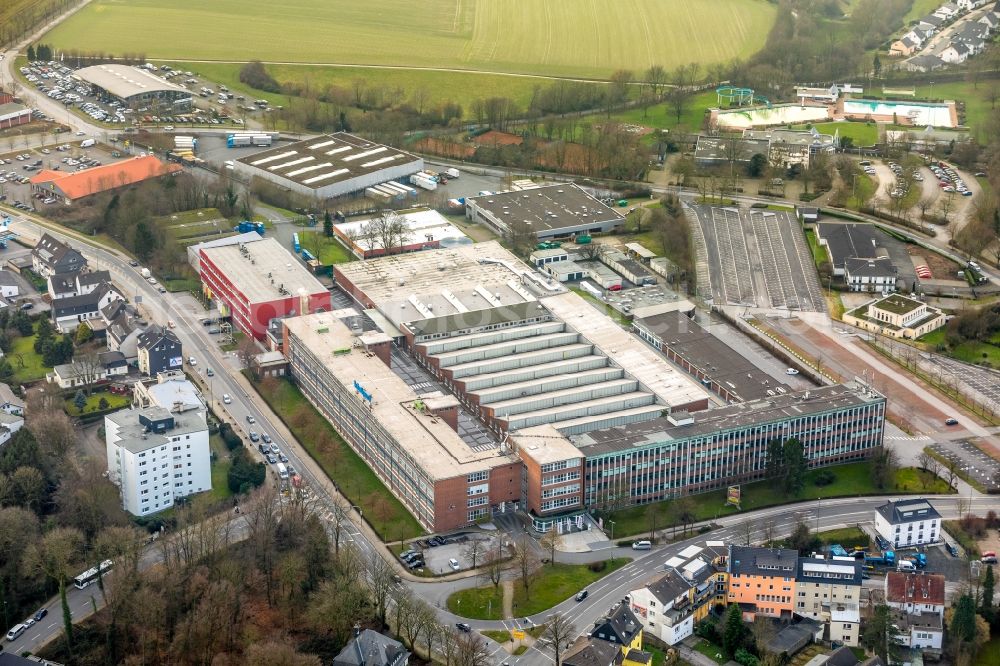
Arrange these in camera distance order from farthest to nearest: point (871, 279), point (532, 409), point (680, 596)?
point (871, 279)
point (532, 409)
point (680, 596)

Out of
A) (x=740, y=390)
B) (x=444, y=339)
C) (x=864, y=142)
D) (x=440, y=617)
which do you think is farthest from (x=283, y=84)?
(x=440, y=617)

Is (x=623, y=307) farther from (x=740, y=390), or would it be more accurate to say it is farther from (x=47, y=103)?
(x=47, y=103)

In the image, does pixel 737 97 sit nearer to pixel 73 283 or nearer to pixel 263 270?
pixel 263 270

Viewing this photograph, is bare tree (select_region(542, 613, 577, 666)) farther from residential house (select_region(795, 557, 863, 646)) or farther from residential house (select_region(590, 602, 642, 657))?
residential house (select_region(795, 557, 863, 646))

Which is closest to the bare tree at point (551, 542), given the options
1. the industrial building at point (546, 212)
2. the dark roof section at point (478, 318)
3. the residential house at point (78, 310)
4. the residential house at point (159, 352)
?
the dark roof section at point (478, 318)

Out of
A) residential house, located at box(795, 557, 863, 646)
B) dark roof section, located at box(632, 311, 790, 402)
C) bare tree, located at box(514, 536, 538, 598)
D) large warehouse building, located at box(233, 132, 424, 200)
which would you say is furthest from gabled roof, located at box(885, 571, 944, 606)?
large warehouse building, located at box(233, 132, 424, 200)

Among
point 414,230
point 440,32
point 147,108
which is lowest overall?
point 414,230

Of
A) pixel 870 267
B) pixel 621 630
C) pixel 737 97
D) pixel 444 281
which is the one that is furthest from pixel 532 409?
pixel 737 97
